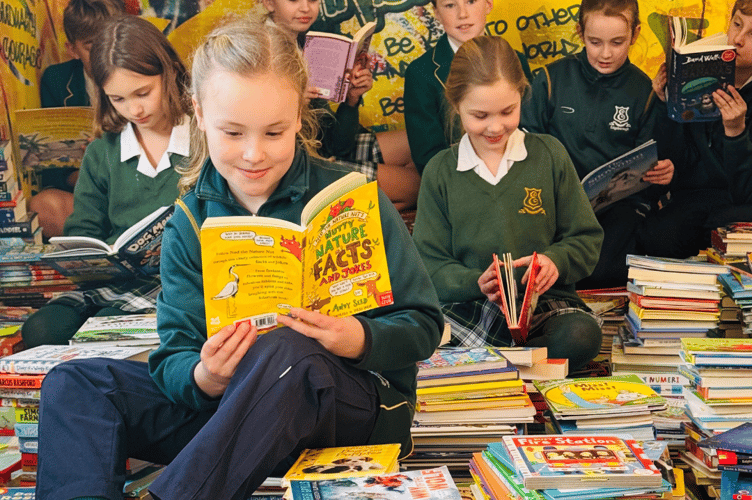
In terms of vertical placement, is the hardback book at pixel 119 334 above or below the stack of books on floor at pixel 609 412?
above

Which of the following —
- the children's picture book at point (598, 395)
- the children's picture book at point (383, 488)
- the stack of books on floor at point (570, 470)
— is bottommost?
the children's picture book at point (598, 395)

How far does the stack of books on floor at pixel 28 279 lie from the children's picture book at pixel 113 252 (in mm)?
470

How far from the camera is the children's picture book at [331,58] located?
290 centimetres

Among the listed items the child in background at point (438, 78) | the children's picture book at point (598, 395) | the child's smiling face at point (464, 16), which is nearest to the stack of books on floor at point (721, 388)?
the children's picture book at point (598, 395)

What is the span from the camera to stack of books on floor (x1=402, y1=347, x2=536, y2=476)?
1920 millimetres

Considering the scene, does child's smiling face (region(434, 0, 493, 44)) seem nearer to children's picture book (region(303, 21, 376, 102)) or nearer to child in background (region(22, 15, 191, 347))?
children's picture book (region(303, 21, 376, 102))

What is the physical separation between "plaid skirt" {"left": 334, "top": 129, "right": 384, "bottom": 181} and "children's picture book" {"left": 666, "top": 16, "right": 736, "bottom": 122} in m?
1.12

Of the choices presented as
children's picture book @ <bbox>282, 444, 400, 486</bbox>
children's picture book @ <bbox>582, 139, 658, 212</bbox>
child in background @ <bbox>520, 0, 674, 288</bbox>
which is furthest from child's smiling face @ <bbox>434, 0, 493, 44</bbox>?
children's picture book @ <bbox>282, 444, 400, 486</bbox>

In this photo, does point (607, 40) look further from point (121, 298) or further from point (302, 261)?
point (302, 261)

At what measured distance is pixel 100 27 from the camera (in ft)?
10.8

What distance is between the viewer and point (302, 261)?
4.56ft

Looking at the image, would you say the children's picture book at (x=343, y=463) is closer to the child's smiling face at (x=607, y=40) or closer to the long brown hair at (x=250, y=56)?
the long brown hair at (x=250, y=56)

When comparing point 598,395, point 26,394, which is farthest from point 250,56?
point 598,395

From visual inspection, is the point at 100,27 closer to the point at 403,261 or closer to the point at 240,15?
the point at 240,15
